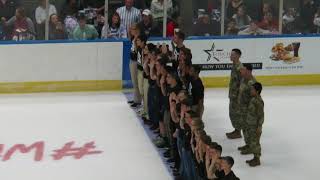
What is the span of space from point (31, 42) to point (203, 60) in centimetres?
335

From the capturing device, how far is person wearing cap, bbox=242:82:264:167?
29.5ft

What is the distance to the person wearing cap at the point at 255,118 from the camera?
8.99m

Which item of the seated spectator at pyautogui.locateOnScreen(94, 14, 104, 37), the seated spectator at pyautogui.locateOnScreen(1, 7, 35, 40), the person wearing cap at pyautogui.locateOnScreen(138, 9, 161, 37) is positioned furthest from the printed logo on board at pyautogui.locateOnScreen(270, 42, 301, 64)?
the seated spectator at pyautogui.locateOnScreen(1, 7, 35, 40)

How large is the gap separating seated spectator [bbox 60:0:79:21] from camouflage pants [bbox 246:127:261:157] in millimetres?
5417

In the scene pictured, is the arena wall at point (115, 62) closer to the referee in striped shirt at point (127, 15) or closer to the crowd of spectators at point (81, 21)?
the crowd of spectators at point (81, 21)

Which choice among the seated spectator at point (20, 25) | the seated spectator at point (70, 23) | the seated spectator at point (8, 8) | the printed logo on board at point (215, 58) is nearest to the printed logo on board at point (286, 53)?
the printed logo on board at point (215, 58)

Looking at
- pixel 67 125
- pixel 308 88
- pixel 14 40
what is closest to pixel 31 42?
pixel 14 40

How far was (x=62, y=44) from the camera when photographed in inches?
513

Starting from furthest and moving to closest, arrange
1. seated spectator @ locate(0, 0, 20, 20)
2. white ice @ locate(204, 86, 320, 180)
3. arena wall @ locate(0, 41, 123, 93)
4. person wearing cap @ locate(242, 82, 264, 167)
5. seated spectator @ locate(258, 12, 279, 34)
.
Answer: seated spectator @ locate(258, 12, 279, 34), seated spectator @ locate(0, 0, 20, 20), arena wall @ locate(0, 41, 123, 93), white ice @ locate(204, 86, 320, 180), person wearing cap @ locate(242, 82, 264, 167)

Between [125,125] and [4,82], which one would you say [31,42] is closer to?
[4,82]

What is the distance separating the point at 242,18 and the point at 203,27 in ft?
2.78

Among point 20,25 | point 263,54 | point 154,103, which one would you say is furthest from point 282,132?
point 20,25

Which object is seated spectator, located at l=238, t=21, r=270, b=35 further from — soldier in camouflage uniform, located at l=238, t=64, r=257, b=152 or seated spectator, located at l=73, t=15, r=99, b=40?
soldier in camouflage uniform, located at l=238, t=64, r=257, b=152

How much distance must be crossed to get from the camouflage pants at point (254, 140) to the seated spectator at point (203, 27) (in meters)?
4.93
